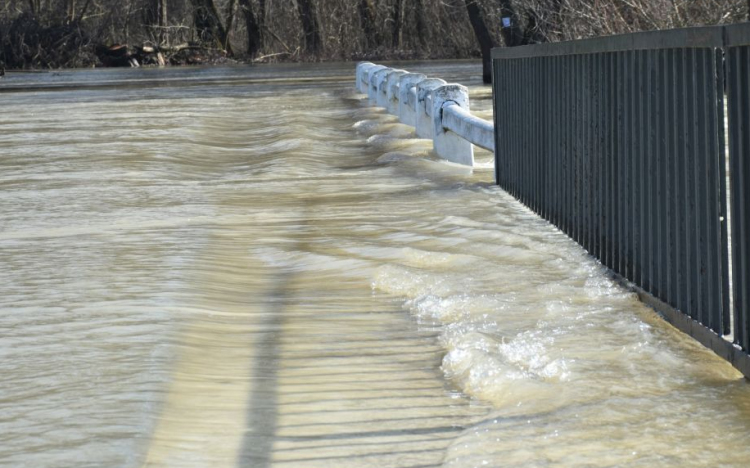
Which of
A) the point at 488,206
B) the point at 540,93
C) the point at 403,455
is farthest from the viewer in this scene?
the point at 488,206

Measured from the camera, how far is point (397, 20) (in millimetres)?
46938

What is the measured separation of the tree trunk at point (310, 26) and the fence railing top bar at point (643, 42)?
3868 centimetres

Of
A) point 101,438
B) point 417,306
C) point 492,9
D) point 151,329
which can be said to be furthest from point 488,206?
point 492,9

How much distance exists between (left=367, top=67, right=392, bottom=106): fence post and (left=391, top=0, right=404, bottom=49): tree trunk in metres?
26.9

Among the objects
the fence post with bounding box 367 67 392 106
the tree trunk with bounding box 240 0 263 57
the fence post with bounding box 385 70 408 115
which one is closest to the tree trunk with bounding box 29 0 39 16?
the tree trunk with bounding box 240 0 263 57

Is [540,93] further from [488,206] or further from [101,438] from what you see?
[101,438]

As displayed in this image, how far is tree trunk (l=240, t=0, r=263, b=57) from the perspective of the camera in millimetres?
46094

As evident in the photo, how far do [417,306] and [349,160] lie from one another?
249 inches

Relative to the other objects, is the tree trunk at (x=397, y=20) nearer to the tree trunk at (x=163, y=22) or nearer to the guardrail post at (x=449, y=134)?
the tree trunk at (x=163, y=22)

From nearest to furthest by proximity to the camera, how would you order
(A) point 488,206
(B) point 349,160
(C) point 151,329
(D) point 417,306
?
1. (C) point 151,329
2. (D) point 417,306
3. (A) point 488,206
4. (B) point 349,160

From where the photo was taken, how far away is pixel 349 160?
11438 mm

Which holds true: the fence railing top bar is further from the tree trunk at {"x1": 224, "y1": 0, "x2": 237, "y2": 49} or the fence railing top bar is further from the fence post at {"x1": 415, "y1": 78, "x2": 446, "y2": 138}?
the tree trunk at {"x1": 224, "y1": 0, "x2": 237, "y2": 49}

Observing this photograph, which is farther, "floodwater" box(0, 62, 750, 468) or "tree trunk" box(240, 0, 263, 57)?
"tree trunk" box(240, 0, 263, 57)

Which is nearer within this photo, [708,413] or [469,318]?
[708,413]
